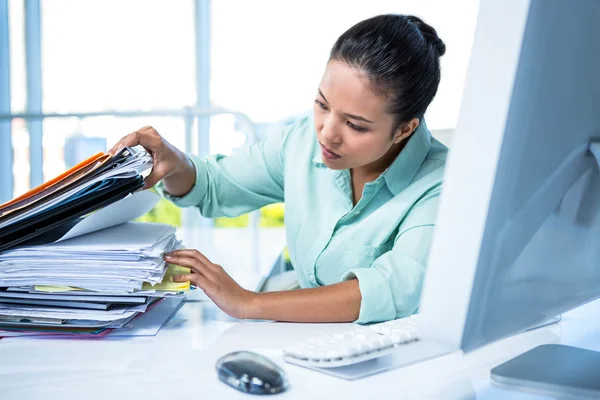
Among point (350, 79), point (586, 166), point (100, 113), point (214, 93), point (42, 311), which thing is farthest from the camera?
point (214, 93)

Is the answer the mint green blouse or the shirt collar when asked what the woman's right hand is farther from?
the shirt collar

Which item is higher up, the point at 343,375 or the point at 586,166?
the point at 586,166

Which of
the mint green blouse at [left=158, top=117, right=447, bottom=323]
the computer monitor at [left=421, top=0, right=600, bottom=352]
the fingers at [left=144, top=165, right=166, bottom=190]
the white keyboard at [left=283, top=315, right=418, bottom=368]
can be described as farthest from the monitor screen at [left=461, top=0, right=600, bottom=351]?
the fingers at [left=144, top=165, right=166, bottom=190]

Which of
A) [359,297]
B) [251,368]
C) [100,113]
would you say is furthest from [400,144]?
[100,113]

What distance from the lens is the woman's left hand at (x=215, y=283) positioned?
0.92m

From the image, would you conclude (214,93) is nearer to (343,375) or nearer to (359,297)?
(359,297)

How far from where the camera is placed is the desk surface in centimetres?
65

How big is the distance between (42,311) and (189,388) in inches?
11.9

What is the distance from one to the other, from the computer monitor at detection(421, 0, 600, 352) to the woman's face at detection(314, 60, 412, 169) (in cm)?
53

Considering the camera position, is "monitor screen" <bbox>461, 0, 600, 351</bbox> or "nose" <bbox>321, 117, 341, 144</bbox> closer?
"monitor screen" <bbox>461, 0, 600, 351</bbox>

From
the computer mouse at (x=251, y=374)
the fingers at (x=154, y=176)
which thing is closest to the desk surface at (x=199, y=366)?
the computer mouse at (x=251, y=374)

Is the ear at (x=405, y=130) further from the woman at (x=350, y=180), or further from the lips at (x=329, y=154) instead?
the lips at (x=329, y=154)

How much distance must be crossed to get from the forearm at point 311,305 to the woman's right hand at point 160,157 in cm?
28

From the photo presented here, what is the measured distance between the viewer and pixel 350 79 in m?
1.07
